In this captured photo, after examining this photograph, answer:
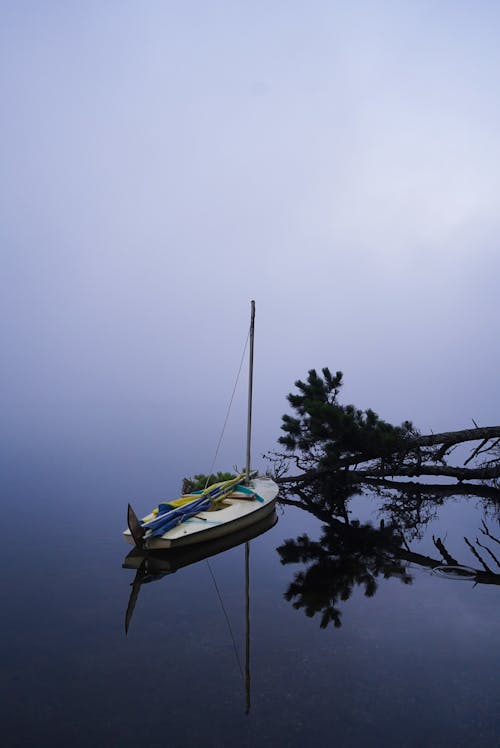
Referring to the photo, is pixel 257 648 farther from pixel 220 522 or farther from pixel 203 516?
pixel 203 516

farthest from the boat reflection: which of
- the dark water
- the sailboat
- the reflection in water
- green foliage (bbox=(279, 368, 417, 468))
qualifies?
green foliage (bbox=(279, 368, 417, 468))

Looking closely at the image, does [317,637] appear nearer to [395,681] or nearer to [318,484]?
[395,681]

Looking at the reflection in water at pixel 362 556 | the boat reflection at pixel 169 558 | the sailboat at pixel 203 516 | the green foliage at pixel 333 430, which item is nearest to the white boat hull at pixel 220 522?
the sailboat at pixel 203 516

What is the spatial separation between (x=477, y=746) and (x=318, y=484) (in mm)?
17703

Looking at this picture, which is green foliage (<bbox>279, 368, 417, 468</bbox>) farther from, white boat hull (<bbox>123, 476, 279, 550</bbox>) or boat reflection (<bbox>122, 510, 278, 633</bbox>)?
boat reflection (<bbox>122, 510, 278, 633</bbox>)

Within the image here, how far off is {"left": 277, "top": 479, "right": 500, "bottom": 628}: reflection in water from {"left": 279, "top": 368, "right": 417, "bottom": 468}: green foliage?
7.42 ft

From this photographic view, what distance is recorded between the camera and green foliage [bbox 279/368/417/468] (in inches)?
701

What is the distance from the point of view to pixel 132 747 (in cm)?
461

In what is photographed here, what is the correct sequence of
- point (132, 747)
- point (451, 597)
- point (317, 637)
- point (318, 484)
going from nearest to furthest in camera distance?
point (132, 747), point (317, 637), point (451, 597), point (318, 484)

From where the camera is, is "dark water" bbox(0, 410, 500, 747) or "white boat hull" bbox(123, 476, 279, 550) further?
"white boat hull" bbox(123, 476, 279, 550)

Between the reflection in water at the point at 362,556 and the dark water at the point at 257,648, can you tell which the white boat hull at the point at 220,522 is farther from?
the reflection in water at the point at 362,556

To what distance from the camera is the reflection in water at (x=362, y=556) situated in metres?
8.98

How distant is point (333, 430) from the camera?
18109 millimetres

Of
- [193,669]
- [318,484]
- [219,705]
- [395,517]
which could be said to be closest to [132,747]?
[219,705]
